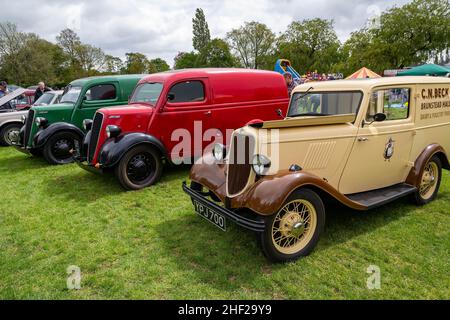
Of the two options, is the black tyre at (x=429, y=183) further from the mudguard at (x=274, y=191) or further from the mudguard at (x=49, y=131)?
the mudguard at (x=49, y=131)

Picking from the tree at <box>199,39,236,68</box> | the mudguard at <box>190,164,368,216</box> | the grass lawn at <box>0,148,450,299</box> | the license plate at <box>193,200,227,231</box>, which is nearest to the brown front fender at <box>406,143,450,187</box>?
the grass lawn at <box>0,148,450,299</box>

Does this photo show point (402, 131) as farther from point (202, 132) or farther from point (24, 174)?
point (24, 174)

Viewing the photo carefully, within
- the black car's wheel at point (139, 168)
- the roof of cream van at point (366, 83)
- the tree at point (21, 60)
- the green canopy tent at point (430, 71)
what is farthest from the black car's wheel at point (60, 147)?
the tree at point (21, 60)

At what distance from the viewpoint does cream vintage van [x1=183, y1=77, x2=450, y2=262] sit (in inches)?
126

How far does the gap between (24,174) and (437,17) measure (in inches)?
1403

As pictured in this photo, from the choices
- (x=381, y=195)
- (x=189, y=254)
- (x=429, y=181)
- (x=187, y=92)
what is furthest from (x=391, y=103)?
(x=187, y=92)

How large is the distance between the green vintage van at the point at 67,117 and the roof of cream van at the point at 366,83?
5.27m

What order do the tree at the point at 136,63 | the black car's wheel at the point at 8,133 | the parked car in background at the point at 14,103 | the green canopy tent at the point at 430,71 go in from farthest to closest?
the tree at the point at 136,63, the green canopy tent at the point at 430,71, the parked car in background at the point at 14,103, the black car's wheel at the point at 8,133

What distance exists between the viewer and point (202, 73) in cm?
636

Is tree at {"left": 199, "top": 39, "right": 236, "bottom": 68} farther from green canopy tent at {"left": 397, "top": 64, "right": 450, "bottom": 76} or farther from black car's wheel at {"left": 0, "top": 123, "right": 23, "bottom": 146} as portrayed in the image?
black car's wheel at {"left": 0, "top": 123, "right": 23, "bottom": 146}

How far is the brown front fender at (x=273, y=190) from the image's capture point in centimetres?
295

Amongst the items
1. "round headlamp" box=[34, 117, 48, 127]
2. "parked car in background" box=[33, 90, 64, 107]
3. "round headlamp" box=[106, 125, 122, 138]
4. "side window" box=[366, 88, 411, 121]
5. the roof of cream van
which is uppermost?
"parked car in background" box=[33, 90, 64, 107]

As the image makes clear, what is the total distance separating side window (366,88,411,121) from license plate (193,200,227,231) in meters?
2.18

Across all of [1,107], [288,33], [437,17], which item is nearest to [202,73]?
[1,107]
